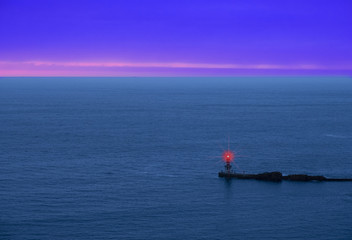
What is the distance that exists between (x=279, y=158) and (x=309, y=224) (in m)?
28.0

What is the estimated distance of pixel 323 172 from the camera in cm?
7200

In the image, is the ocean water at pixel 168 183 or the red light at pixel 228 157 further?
the red light at pixel 228 157

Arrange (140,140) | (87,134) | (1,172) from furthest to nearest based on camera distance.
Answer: (87,134) → (140,140) → (1,172)

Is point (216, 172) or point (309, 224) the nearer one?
point (309, 224)

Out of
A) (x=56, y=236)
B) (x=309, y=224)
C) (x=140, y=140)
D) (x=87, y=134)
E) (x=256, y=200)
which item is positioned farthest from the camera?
(x=87, y=134)

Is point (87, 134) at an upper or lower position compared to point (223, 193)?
upper

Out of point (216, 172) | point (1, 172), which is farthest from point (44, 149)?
point (216, 172)

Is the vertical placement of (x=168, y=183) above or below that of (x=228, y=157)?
below

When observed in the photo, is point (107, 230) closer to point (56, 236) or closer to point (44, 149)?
point (56, 236)

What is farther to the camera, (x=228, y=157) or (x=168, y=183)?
(x=228, y=157)

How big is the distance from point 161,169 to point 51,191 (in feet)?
53.5

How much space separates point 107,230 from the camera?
50.6m

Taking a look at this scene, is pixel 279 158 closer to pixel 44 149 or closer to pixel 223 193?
pixel 223 193

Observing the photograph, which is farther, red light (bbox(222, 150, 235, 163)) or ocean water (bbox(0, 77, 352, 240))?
red light (bbox(222, 150, 235, 163))
